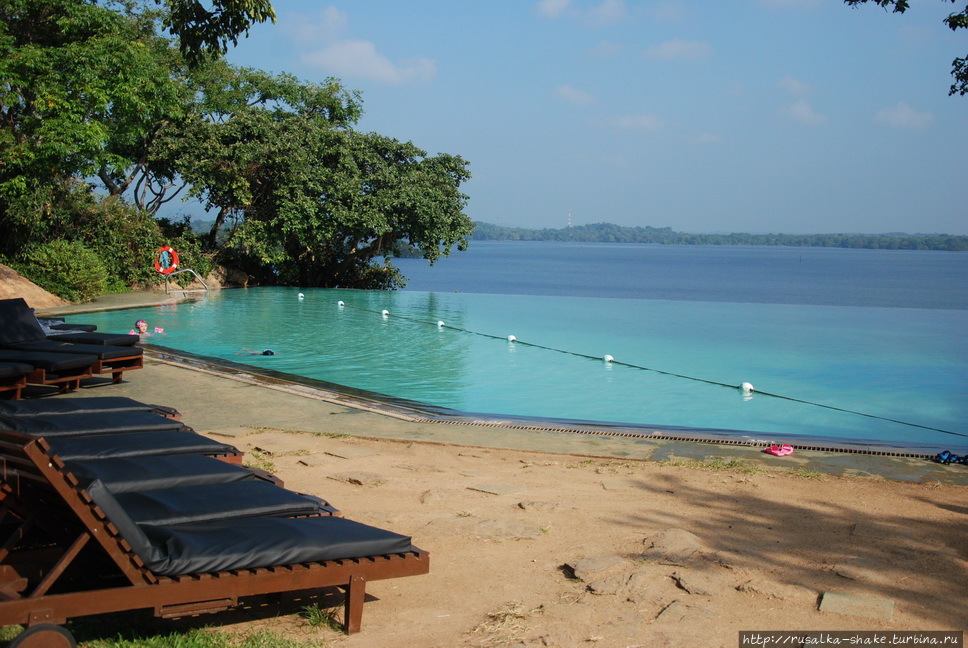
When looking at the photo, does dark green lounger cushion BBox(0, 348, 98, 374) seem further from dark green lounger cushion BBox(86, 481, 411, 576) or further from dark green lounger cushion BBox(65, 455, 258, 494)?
dark green lounger cushion BBox(86, 481, 411, 576)

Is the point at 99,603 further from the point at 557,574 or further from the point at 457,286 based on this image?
the point at 457,286

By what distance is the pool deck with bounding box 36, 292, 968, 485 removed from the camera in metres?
7.11

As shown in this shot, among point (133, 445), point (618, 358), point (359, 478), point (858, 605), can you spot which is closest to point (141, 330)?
point (618, 358)

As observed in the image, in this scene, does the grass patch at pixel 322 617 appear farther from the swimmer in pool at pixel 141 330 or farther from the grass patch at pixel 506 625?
the swimmer in pool at pixel 141 330

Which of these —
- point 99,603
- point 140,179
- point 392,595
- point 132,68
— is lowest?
point 392,595

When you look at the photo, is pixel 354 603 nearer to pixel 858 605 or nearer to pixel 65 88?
pixel 858 605

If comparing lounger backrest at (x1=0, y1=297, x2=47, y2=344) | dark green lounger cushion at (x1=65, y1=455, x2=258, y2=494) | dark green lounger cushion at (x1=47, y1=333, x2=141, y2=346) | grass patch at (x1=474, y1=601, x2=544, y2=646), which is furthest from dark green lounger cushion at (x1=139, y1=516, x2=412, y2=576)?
lounger backrest at (x1=0, y1=297, x2=47, y2=344)

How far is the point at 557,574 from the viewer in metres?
4.22

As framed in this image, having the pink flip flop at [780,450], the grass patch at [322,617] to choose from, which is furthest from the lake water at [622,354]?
the grass patch at [322,617]

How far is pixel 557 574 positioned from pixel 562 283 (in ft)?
131

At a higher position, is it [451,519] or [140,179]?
[140,179]

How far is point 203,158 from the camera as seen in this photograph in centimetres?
2511

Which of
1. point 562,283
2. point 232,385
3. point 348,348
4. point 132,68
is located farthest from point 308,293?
point 562,283

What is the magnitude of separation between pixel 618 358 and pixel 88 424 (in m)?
11.5
